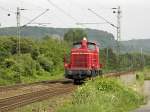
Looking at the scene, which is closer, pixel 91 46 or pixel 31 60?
pixel 91 46

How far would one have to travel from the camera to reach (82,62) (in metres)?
46.5

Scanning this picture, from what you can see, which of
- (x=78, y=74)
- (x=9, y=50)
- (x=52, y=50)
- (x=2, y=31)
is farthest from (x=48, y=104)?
(x=2, y=31)

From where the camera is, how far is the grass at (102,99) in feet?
65.0

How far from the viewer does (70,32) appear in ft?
503

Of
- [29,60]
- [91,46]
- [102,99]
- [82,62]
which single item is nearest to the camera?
[102,99]

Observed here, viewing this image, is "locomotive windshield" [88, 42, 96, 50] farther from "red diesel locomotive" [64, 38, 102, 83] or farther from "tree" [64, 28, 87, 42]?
"tree" [64, 28, 87, 42]

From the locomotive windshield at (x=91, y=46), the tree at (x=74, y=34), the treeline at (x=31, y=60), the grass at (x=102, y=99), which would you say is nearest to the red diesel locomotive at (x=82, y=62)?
the locomotive windshield at (x=91, y=46)

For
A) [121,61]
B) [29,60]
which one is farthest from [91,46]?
[121,61]

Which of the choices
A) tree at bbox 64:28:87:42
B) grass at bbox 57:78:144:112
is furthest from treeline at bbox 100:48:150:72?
grass at bbox 57:78:144:112

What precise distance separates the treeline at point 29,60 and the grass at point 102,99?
23110 millimetres

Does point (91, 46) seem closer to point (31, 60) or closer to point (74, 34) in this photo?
point (31, 60)

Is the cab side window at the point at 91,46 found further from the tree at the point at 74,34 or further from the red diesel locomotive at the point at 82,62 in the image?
the tree at the point at 74,34

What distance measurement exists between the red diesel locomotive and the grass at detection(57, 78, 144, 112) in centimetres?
1636

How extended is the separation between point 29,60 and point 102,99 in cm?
4171
